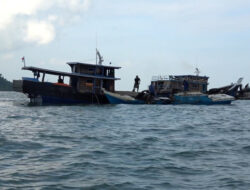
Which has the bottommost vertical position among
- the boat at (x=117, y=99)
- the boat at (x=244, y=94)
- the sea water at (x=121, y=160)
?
the sea water at (x=121, y=160)

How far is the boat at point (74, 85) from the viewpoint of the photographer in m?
33.9

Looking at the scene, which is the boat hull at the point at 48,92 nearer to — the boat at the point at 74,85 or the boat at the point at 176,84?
the boat at the point at 74,85

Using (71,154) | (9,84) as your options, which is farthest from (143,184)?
(9,84)

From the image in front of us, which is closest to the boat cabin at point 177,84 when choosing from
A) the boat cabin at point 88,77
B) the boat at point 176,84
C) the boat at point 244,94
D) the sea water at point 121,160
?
the boat at point 176,84

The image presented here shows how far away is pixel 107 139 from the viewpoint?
1305 centimetres

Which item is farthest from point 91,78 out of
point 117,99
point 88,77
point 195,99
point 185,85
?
point 185,85

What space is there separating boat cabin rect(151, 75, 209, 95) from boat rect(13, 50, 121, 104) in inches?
392

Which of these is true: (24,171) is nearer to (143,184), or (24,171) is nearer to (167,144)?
(143,184)

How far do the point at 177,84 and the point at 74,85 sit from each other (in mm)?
15973

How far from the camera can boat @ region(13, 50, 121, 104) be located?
33.9m

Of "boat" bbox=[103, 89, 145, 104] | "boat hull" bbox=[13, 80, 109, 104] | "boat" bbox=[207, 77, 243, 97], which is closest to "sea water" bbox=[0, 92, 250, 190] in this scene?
"boat hull" bbox=[13, 80, 109, 104]

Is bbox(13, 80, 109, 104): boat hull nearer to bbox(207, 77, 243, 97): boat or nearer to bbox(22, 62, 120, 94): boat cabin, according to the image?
bbox(22, 62, 120, 94): boat cabin

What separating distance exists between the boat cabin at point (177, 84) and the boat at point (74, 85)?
9951mm

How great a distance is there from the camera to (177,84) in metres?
46.8
